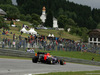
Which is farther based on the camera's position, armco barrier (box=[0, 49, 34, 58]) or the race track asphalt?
armco barrier (box=[0, 49, 34, 58])

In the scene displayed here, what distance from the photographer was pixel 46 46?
28062 mm

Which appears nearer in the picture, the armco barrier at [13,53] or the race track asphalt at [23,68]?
→ the race track asphalt at [23,68]

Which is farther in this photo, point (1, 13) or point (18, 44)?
point (1, 13)

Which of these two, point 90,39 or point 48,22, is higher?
point 48,22

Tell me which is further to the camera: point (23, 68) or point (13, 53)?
point (13, 53)

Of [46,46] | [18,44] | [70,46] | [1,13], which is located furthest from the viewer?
[1,13]

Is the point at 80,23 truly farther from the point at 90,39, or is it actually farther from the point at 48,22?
the point at 90,39

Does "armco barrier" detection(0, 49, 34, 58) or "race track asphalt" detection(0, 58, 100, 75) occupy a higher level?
"armco barrier" detection(0, 49, 34, 58)

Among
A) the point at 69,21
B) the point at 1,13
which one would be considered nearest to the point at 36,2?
the point at 69,21

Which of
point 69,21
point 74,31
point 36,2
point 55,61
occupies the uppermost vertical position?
point 36,2

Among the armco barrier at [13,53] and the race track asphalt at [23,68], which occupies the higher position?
the armco barrier at [13,53]

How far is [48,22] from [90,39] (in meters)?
30.6

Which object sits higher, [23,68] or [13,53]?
[13,53]

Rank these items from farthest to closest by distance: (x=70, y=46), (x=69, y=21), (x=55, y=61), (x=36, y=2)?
(x=36, y=2), (x=69, y=21), (x=70, y=46), (x=55, y=61)
